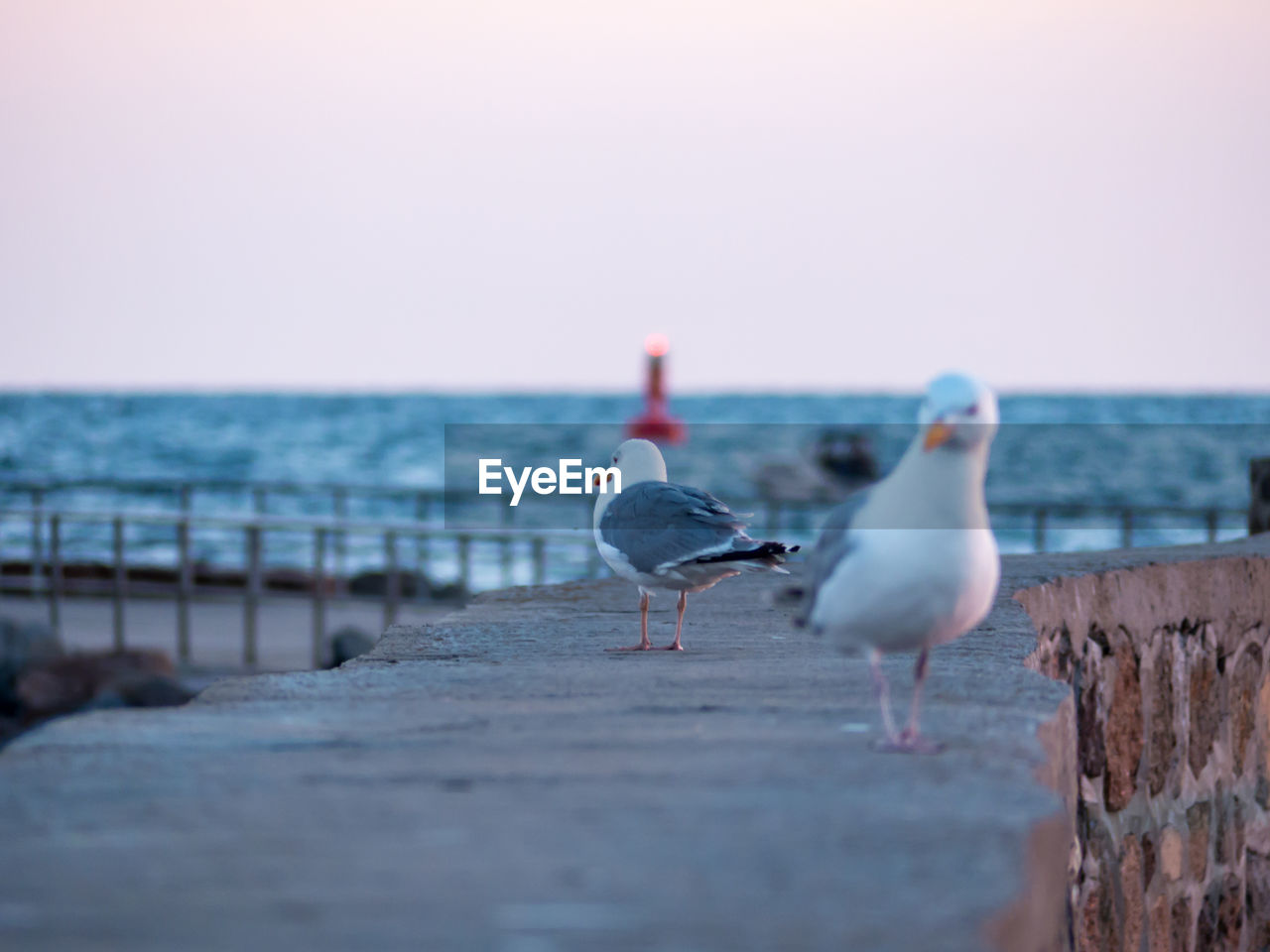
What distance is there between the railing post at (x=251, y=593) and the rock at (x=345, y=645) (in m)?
0.52

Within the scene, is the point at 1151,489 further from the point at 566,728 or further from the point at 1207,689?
the point at 566,728

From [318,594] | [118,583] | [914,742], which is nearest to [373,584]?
[118,583]

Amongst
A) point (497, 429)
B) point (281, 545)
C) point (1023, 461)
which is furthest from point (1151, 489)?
point (497, 429)

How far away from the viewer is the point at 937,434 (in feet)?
8.89

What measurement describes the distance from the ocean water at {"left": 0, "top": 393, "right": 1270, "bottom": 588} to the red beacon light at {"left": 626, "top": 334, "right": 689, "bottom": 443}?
1.58 metres

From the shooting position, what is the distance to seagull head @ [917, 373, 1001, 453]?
2.71 meters

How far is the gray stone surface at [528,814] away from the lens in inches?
78.6

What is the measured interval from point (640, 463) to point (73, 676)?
5.68 m

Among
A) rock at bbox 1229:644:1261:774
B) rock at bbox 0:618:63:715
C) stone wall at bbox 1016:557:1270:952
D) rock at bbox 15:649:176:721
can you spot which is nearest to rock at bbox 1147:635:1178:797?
stone wall at bbox 1016:557:1270:952

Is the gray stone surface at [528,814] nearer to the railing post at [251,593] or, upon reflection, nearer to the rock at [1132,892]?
the rock at [1132,892]

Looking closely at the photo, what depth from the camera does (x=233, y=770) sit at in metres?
2.82

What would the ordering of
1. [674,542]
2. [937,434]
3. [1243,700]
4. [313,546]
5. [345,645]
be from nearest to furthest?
[937,434], [674,542], [1243,700], [345,645], [313,546]

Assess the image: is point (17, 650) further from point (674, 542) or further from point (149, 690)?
point (674, 542)

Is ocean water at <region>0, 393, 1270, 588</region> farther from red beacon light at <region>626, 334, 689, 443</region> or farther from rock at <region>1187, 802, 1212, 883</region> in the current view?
rock at <region>1187, 802, 1212, 883</region>
